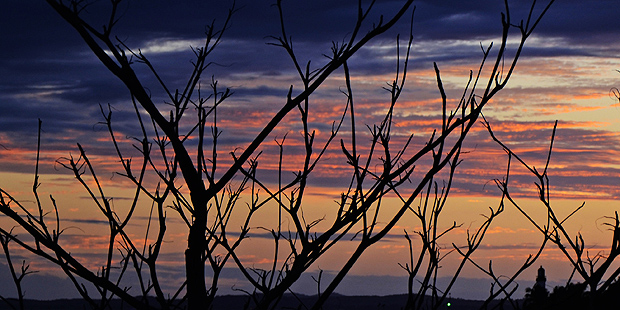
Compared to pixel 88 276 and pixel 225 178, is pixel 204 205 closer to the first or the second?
pixel 225 178

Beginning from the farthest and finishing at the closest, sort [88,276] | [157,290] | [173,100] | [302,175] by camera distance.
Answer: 1. [173,100]
2. [302,175]
3. [157,290]
4. [88,276]

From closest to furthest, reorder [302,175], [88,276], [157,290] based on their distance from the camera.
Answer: [88,276]
[157,290]
[302,175]

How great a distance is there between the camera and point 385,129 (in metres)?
2.73

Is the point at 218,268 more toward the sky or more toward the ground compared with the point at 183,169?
more toward the ground

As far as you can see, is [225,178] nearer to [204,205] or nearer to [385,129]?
[204,205]

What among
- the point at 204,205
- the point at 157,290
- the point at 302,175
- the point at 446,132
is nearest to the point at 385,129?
the point at 302,175

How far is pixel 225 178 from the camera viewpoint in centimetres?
206

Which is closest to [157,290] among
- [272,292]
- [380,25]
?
[272,292]

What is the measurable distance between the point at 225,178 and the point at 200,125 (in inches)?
16.6

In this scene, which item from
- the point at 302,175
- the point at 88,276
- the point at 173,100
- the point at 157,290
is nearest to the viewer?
the point at 88,276

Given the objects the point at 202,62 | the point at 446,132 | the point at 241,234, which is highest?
the point at 202,62

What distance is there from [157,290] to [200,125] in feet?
2.14

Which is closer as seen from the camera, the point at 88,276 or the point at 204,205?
the point at 88,276

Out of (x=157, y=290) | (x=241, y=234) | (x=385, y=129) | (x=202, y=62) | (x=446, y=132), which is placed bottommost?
(x=157, y=290)
